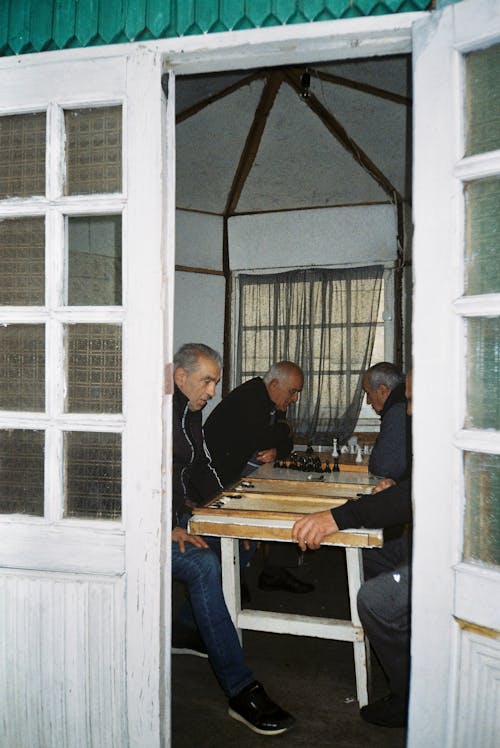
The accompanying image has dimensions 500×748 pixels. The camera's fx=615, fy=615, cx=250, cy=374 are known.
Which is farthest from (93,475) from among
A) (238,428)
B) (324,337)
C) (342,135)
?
(342,135)

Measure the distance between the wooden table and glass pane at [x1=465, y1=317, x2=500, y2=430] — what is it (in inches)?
38.9

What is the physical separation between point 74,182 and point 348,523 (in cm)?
177

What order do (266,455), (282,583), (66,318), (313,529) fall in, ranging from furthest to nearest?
1. (266,455)
2. (282,583)
3. (313,529)
4. (66,318)

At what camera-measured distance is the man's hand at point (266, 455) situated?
4.84 m

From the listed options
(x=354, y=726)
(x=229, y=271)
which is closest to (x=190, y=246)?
(x=229, y=271)

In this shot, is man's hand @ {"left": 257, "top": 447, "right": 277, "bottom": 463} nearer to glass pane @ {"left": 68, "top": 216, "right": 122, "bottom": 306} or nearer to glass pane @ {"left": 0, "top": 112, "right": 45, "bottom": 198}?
glass pane @ {"left": 68, "top": 216, "right": 122, "bottom": 306}

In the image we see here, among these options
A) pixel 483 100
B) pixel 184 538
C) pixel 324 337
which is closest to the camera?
pixel 483 100

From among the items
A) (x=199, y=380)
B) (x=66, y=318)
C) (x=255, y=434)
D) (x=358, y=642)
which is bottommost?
(x=358, y=642)

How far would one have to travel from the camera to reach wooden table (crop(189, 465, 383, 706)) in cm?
277

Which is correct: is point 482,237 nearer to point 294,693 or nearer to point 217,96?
point 294,693

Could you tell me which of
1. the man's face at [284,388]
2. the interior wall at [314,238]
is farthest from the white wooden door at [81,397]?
the interior wall at [314,238]

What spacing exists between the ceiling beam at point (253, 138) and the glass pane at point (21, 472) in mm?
4537

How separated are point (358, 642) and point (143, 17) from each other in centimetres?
281

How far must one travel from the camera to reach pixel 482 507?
1861mm
